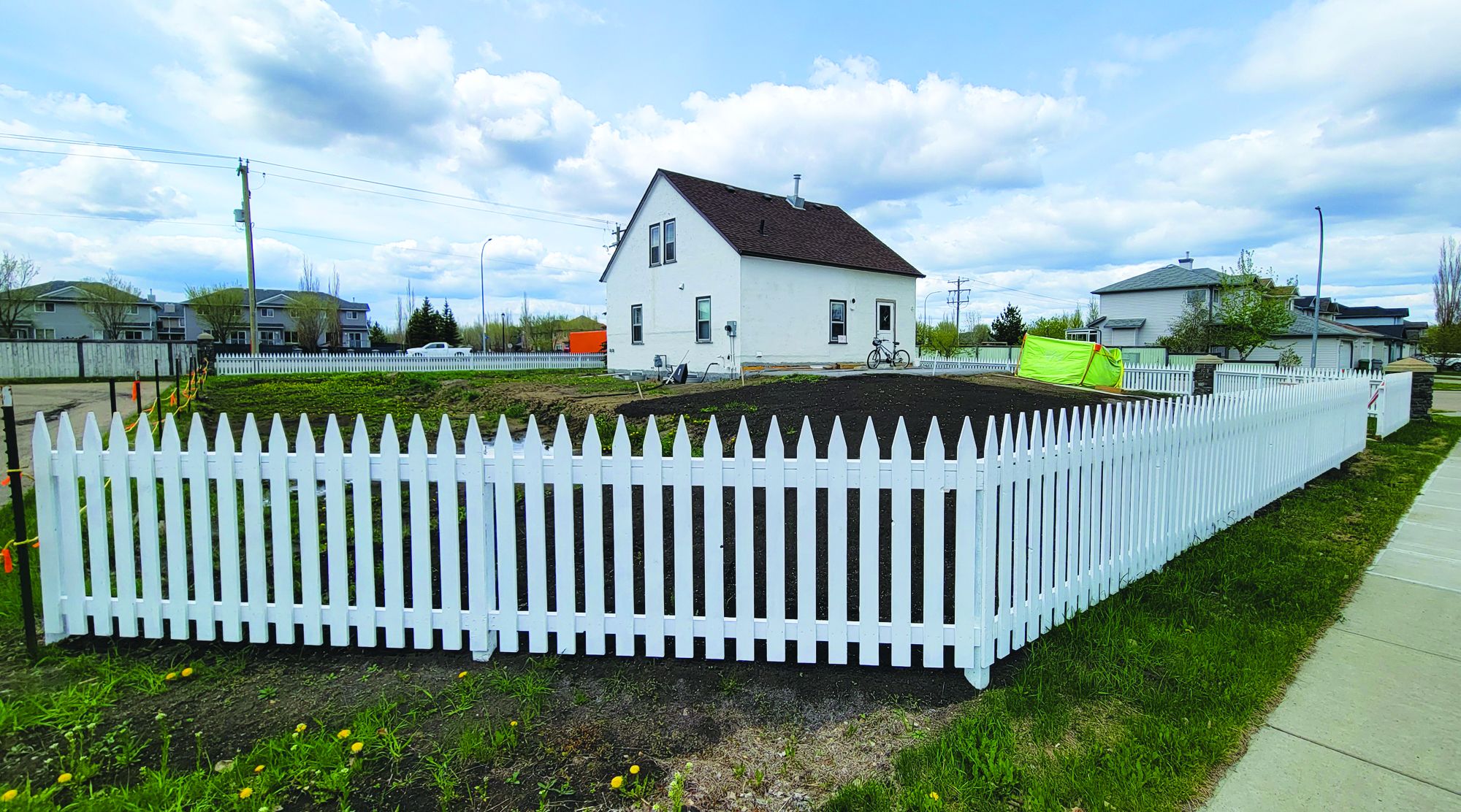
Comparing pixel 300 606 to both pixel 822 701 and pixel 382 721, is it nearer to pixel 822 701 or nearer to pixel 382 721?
pixel 382 721

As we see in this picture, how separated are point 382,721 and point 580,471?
125 cm

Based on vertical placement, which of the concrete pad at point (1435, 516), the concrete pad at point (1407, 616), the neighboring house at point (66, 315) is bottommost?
the concrete pad at point (1407, 616)

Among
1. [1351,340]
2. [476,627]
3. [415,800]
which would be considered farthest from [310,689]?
[1351,340]

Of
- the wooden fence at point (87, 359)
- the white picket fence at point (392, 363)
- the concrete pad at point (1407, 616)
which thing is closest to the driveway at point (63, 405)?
the wooden fence at point (87, 359)

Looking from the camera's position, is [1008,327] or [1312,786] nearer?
[1312,786]

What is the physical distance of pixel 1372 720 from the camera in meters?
2.89

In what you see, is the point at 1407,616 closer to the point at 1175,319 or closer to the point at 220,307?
the point at 1175,319

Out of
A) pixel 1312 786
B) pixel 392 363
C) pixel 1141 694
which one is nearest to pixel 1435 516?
pixel 1141 694

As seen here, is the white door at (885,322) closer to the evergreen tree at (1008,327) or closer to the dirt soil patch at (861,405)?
the dirt soil patch at (861,405)

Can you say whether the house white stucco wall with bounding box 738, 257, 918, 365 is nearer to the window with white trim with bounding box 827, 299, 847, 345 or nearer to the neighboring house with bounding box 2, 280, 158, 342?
the window with white trim with bounding box 827, 299, 847, 345

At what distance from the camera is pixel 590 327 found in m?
76.8

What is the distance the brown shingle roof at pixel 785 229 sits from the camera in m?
23.3

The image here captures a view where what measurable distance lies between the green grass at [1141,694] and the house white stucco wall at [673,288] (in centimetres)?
1865

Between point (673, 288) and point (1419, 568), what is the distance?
21.9 metres
